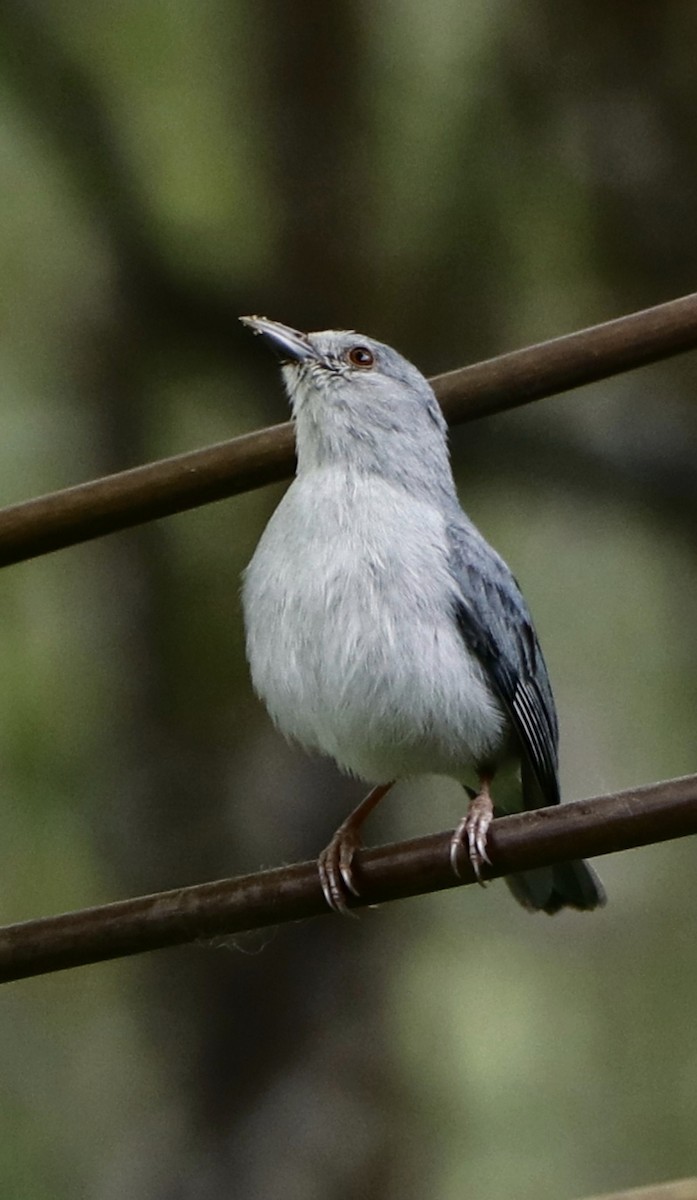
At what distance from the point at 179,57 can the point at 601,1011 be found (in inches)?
128

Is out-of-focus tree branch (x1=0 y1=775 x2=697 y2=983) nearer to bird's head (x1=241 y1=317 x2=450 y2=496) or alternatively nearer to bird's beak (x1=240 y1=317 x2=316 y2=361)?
bird's head (x1=241 y1=317 x2=450 y2=496)

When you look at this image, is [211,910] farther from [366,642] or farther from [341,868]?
[366,642]

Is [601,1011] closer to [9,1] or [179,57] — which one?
[179,57]

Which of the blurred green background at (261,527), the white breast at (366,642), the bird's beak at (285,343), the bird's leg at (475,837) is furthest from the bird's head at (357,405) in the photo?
the blurred green background at (261,527)

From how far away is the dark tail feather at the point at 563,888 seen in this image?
7.94 ft

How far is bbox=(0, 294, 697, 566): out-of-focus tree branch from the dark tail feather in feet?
2.76

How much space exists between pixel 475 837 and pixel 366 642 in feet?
1.36

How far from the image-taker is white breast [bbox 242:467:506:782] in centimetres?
215

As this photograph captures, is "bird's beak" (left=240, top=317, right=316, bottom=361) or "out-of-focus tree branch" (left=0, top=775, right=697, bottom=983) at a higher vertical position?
"bird's beak" (left=240, top=317, right=316, bottom=361)

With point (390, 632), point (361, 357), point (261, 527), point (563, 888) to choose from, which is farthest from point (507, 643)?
point (261, 527)

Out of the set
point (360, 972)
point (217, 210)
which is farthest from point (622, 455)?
point (360, 972)

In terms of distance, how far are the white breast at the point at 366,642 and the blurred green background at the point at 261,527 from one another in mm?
1753

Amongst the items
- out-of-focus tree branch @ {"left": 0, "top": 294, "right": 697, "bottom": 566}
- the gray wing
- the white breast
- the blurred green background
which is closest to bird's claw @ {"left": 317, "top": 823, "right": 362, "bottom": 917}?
the white breast

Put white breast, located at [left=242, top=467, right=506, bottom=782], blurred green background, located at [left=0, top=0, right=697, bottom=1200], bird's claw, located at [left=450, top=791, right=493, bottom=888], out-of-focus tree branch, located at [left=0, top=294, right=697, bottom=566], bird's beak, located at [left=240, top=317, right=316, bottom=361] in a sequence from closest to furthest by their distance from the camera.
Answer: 1. bird's claw, located at [left=450, top=791, right=493, bottom=888]
2. out-of-focus tree branch, located at [left=0, top=294, right=697, bottom=566]
3. white breast, located at [left=242, top=467, right=506, bottom=782]
4. bird's beak, located at [left=240, top=317, right=316, bottom=361]
5. blurred green background, located at [left=0, top=0, right=697, bottom=1200]
